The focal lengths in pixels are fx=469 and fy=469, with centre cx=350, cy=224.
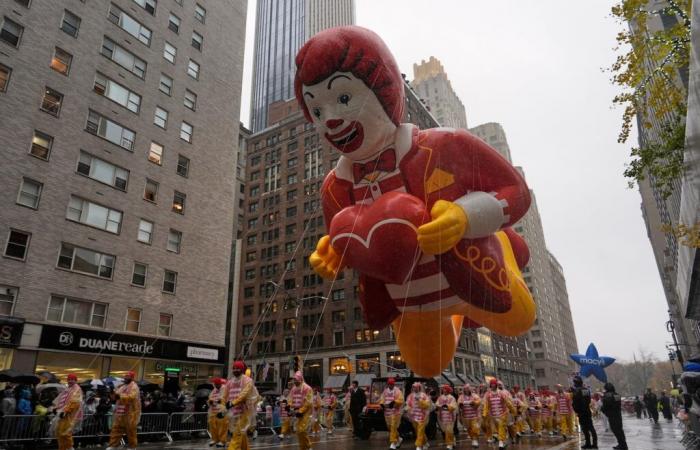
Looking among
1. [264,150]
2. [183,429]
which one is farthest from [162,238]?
[264,150]

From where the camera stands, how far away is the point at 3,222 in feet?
68.2

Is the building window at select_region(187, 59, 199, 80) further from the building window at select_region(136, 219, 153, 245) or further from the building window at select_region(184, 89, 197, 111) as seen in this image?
the building window at select_region(136, 219, 153, 245)

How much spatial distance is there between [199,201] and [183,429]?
16504 millimetres

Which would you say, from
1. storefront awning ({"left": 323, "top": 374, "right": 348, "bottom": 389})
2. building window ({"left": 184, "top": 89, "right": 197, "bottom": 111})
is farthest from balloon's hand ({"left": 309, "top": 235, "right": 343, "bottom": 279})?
storefront awning ({"left": 323, "top": 374, "right": 348, "bottom": 389})

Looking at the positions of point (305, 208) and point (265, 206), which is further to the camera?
point (265, 206)

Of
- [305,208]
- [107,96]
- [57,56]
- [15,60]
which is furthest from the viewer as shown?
[305,208]

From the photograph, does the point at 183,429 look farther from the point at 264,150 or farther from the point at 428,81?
the point at 428,81

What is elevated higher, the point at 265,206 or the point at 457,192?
the point at 265,206

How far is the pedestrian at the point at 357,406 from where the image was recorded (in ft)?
55.8

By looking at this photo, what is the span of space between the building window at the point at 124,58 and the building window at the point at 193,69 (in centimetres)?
359

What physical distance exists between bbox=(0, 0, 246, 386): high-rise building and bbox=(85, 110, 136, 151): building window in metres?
0.07

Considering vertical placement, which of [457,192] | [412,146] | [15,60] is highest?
[15,60]

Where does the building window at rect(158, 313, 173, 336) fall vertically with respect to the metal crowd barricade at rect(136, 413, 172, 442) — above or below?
above

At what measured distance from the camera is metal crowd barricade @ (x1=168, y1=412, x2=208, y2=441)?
56.0 ft
